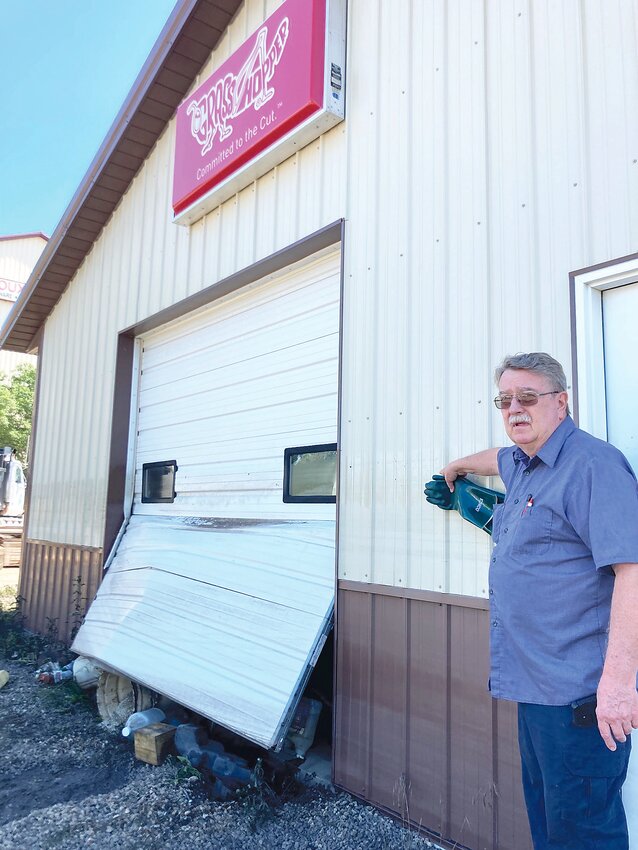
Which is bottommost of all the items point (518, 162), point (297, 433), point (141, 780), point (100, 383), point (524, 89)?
point (141, 780)

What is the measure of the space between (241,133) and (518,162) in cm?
257

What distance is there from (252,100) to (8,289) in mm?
25996

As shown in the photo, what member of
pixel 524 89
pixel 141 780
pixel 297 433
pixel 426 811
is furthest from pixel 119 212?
pixel 426 811

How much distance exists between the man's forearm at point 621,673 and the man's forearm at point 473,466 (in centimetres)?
102

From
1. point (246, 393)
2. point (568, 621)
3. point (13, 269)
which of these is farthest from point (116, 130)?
point (13, 269)

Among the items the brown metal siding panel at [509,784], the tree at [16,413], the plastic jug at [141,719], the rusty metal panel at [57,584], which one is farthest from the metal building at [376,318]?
the tree at [16,413]

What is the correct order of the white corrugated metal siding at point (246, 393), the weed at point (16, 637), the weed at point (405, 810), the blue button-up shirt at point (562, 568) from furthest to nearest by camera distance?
the weed at point (16, 637) < the white corrugated metal siding at point (246, 393) < the weed at point (405, 810) < the blue button-up shirt at point (562, 568)

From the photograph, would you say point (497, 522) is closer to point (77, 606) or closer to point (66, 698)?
point (66, 698)

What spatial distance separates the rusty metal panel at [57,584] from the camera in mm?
6781

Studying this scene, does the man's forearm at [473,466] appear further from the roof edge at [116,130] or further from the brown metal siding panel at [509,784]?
the roof edge at [116,130]

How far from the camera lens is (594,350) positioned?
288 centimetres

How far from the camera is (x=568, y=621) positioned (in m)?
2.04

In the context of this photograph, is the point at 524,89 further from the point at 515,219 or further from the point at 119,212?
the point at 119,212

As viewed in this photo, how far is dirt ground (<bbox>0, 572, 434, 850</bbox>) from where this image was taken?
3277 mm
